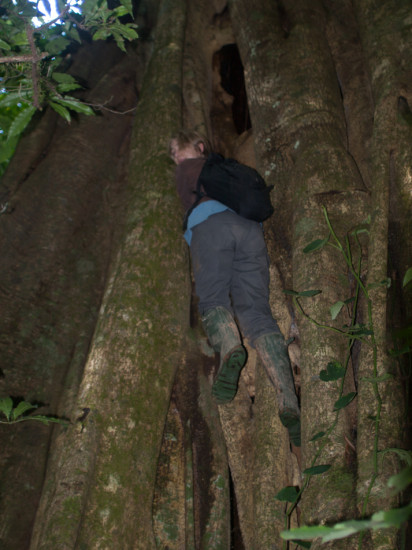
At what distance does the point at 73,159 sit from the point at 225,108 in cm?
165

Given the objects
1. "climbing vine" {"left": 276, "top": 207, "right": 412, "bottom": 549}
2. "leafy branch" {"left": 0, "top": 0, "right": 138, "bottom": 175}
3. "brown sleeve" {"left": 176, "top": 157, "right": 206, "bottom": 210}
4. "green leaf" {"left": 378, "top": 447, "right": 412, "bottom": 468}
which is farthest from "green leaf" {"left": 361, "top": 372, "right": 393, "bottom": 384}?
"leafy branch" {"left": 0, "top": 0, "right": 138, "bottom": 175}

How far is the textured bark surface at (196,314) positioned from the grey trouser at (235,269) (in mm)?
180

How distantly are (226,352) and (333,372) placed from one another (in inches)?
20.1

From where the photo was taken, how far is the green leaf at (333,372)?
1980 millimetres

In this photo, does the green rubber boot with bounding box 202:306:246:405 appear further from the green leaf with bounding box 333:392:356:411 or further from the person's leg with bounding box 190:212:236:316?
the green leaf with bounding box 333:392:356:411

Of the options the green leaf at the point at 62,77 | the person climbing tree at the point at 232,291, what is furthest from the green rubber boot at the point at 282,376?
the green leaf at the point at 62,77

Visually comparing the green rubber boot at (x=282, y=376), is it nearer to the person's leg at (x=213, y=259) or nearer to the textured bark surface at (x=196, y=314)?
the textured bark surface at (x=196, y=314)

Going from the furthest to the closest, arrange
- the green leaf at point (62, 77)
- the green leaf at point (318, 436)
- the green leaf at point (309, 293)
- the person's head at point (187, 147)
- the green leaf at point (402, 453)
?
the person's head at point (187, 147)
the green leaf at point (62, 77)
the green leaf at point (309, 293)
the green leaf at point (318, 436)
the green leaf at point (402, 453)

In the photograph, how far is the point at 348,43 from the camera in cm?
403

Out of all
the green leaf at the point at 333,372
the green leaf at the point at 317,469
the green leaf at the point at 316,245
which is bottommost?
the green leaf at the point at 317,469

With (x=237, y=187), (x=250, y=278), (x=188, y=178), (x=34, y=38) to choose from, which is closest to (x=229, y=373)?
(x=250, y=278)

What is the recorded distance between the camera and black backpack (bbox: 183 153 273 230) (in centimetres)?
257

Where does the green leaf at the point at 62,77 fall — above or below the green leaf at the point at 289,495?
above

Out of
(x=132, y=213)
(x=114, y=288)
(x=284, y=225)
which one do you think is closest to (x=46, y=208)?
(x=132, y=213)
